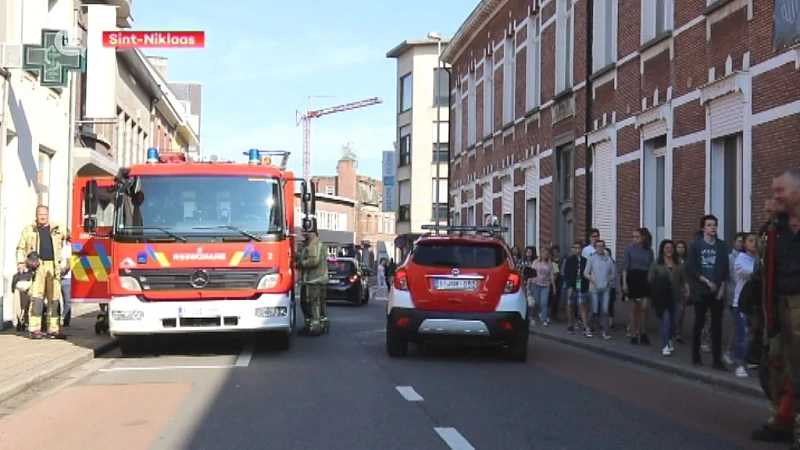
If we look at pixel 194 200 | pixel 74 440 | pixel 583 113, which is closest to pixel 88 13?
pixel 583 113

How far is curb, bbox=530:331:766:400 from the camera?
11.3 m

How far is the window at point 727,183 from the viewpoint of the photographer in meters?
16.7

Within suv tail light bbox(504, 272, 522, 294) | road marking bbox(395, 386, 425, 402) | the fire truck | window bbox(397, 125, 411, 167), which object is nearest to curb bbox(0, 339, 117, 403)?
the fire truck

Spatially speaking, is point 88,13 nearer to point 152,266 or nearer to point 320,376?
point 152,266

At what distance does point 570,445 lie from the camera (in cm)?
782

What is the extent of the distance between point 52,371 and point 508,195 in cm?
2309

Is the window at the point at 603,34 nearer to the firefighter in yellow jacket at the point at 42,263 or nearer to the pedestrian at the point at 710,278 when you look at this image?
the pedestrian at the point at 710,278

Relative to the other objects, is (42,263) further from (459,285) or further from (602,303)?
(602,303)

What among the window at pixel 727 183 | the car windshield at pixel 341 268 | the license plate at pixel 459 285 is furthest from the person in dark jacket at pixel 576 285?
the car windshield at pixel 341 268

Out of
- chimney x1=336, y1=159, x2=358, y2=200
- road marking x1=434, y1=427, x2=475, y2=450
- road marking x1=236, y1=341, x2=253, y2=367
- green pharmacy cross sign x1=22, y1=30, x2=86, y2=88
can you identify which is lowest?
road marking x1=236, y1=341, x2=253, y2=367

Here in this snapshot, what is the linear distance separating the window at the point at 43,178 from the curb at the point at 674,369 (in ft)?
35.4

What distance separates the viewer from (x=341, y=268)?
109 ft

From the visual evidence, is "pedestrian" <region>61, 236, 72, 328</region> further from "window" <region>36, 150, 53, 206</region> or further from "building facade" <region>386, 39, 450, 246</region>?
"building facade" <region>386, 39, 450, 246</region>

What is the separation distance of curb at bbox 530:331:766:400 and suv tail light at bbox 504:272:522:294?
2.16 metres
